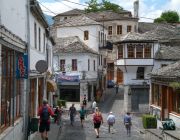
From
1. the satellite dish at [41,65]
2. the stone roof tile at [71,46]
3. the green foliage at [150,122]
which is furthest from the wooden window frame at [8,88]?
the stone roof tile at [71,46]

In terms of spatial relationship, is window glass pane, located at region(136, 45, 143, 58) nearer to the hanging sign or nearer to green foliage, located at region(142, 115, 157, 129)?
green foliage, located at region(142, 115, 157, 129)

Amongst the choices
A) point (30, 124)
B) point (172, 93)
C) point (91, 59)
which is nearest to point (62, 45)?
point (91, 59)

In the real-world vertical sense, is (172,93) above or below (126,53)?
below

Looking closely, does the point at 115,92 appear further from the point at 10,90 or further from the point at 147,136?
the point at 10,90

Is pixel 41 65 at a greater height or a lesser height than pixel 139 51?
lesser

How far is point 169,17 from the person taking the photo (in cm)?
9312

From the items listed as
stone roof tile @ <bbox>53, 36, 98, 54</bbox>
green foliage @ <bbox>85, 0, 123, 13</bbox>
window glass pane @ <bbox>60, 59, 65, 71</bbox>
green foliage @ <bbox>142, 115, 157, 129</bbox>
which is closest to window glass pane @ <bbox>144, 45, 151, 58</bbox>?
stone roof tile @ <bbox>53, 36, 98, 54</bbox>

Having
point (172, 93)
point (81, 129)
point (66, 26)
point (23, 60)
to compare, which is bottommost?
point (81, 129)

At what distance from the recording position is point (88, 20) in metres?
59.8

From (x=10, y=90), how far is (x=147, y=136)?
13017mm

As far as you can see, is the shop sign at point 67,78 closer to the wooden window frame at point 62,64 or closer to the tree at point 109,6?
the wooden window frame at point 62,64

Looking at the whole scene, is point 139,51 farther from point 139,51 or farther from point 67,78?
point 67,78

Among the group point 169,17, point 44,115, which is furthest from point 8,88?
point 169,17

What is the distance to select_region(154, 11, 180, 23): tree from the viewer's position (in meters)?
91.8
